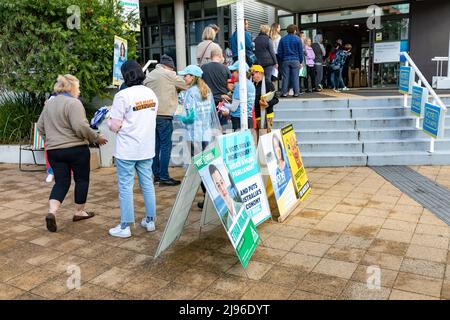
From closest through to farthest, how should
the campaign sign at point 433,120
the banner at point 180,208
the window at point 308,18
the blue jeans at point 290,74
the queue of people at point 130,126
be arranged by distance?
the banner at point 180,208
the queue of people at point 130,126
the campaign sign at point 433,120
the blue jeans at point 290,74
the window at point 308,18

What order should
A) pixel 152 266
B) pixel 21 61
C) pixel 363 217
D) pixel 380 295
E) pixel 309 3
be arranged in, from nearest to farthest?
pixel 380 295, pixel 152 266, pixel 363 217, pixel 21 61, pixel 309 3

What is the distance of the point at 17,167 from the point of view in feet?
27.3

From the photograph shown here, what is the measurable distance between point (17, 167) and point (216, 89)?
14.8 ft

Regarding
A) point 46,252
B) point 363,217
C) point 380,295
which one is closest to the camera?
point 380,295

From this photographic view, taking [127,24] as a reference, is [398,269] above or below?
below

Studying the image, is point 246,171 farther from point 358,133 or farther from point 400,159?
point 358,133

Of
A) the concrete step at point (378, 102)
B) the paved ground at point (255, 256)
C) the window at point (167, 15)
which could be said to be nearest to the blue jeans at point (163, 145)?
the paved ground at point (255, 256)

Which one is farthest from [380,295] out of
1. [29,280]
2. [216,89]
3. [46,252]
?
[216,89]

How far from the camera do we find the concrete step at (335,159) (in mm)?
7246

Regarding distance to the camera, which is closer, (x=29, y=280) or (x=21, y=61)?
(x=29, y=280)

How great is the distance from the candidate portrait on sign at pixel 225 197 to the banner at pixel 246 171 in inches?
7.3

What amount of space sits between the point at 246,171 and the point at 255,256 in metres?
0.88

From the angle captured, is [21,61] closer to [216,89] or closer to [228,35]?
[216,89]

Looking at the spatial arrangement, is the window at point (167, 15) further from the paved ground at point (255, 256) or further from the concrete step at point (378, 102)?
the paved ground at point (255, 256)
